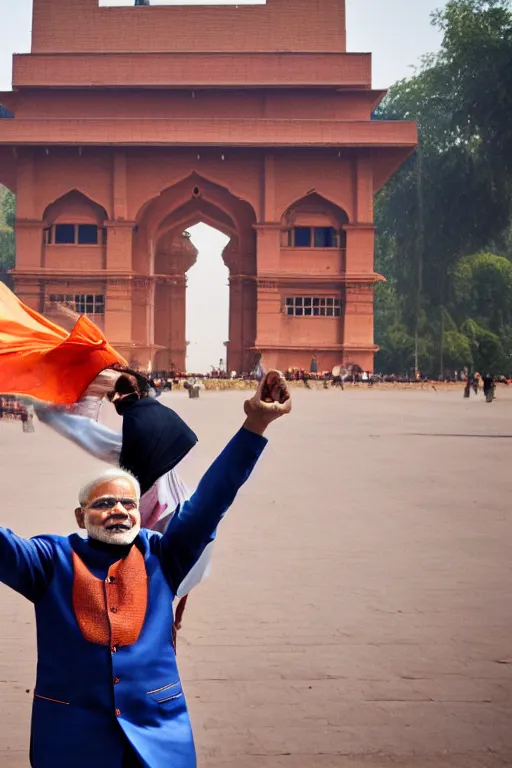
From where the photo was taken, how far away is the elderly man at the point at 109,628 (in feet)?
8.70

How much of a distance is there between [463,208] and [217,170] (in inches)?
647

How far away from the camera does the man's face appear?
270cm

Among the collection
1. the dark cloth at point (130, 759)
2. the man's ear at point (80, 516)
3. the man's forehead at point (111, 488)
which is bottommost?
the dark cloth at point (130, 759)

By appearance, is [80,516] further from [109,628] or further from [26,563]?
[109,628]

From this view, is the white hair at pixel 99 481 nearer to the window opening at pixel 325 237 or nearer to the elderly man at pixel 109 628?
the elderly man at pixel 109 628

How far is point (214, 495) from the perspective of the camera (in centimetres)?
283

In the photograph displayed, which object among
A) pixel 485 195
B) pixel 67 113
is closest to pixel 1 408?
pixel 67 113

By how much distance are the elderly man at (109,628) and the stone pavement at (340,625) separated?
70 cm

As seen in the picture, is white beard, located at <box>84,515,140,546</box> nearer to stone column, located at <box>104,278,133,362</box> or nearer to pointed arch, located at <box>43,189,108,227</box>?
stone column, located at <box>104,278,133,362</box>

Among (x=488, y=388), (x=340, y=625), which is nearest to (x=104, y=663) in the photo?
(x=340, y=625)

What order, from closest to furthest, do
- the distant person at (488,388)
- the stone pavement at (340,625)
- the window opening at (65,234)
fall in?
the stone pavement at (340,625) < the distant person at (488,388) < the window opening at (65,234)

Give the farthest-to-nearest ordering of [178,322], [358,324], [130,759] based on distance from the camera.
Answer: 1. [178,322]
2. [358,324]
3. [130,759]

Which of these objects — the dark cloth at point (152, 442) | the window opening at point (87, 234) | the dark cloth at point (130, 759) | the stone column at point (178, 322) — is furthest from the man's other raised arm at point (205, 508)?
the stone column at point (178, 322)

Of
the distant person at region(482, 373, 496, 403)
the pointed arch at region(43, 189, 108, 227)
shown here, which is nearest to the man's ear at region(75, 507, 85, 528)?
the distant person at region(482, 373, 496, 403)
